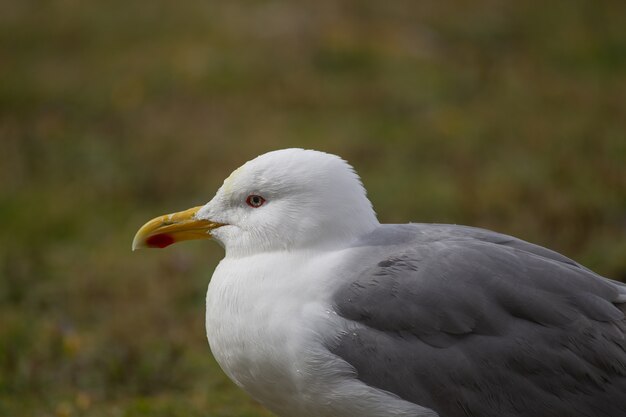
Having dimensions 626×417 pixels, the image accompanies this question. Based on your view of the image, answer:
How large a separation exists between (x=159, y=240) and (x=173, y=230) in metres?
0.10

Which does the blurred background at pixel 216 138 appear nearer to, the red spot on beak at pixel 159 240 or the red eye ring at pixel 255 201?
the red spot on beak at pixel 159 240

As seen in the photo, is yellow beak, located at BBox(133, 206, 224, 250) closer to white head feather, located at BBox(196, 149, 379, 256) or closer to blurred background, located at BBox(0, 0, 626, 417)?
white head feather, located at BBox(196, 149, 379, 256)

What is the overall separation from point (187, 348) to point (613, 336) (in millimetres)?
3321

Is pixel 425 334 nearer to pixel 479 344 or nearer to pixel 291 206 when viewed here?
pixel 479 344

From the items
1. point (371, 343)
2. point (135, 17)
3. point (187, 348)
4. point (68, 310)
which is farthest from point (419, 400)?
point (135, 17)

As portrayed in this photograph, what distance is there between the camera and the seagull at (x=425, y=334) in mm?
3600

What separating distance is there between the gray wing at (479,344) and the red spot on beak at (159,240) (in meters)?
1.01

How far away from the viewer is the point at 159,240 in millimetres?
4352

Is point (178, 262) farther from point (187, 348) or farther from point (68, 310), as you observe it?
point (187, 348)

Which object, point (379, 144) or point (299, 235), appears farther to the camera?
point (379, 144)

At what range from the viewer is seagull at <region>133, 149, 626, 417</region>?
360 centimetres

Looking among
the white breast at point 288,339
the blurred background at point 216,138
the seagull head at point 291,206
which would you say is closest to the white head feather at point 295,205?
the seagull head at point 291,206

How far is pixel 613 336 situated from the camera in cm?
367

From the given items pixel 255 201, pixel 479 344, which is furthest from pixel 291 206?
pixel 479 344
